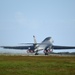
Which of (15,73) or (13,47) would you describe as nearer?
(15,73)

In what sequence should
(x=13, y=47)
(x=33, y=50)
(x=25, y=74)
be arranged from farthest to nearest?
(x=13, y=47) → (x=33, y=50) → (x=25, y=74)

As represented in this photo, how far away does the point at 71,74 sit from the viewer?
110 ft

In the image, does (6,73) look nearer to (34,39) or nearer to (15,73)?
(15,73)

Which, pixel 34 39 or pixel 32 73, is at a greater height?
pixel 34 39

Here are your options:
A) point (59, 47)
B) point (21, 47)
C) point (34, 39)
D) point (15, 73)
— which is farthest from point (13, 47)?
point (15, 73)

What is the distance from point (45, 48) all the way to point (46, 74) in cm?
9985

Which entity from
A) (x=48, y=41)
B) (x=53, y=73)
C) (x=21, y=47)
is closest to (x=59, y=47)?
(x=48, y=41)

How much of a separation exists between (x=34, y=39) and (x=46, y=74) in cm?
10053

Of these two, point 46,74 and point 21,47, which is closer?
point 46,74

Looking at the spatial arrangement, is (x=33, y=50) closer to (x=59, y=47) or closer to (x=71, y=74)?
(x=59, y=47)

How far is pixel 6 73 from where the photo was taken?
3391cm

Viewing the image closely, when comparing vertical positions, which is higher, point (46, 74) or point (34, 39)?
point (34, 39)

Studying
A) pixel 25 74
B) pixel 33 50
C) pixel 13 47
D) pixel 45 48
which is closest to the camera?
pixel 25 74

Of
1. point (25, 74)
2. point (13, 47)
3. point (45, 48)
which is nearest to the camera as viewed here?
point (25, 74)
